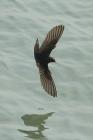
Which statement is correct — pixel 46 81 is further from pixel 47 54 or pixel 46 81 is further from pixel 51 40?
pixel 51 40

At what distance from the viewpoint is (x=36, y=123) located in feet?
18.2

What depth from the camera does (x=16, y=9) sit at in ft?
26.8

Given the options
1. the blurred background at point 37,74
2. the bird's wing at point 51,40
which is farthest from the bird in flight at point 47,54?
the blurred background at point 37,74

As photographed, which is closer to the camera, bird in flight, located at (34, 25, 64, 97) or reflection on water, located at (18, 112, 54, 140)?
bird in flight, located at (34, 25, 64, 97)

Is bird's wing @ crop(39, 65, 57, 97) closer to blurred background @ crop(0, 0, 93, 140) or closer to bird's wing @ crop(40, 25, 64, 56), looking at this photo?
bird's wing @ crop(40, 25, 64, 56)

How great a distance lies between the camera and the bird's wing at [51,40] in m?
4.24

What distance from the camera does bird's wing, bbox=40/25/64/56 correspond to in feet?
13.9

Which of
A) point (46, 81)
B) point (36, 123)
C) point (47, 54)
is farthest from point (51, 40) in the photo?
point (36, 123)

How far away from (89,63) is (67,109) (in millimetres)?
1151

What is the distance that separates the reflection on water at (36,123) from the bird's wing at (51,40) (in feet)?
3.81

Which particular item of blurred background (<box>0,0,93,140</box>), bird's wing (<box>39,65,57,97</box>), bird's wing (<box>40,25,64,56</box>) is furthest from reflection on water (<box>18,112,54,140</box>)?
bird's wing (<box>40,25,64,56</box>)

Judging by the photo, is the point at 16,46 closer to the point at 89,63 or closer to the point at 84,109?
the point at 89,63

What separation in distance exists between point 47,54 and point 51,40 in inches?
4.0

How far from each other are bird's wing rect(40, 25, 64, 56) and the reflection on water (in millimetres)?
1161
